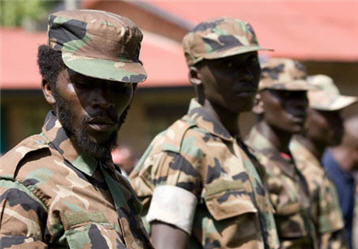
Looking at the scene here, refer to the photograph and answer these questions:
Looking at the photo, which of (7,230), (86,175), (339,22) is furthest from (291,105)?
(339,22)

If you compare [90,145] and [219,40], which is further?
[219,40]

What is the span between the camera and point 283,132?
5.71 metres

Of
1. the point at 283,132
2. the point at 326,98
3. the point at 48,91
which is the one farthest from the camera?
the point at 326,98

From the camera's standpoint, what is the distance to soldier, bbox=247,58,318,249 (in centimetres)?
532

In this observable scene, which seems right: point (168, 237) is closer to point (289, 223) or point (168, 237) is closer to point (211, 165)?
point (211, 165)

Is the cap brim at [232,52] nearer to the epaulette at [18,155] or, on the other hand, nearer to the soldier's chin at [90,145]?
the soldier's chin at [90,145]

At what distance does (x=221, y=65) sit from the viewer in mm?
4383

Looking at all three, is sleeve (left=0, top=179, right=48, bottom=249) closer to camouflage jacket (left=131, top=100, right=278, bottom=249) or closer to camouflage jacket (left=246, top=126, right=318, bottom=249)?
camouflage jacket (left=131, top=100, right=278, bottom=249)

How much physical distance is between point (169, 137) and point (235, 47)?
573mm

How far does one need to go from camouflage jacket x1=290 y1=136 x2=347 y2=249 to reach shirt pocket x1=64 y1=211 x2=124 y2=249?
3.23m

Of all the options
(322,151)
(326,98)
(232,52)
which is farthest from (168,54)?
(232,52)

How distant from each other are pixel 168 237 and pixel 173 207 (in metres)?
0.14

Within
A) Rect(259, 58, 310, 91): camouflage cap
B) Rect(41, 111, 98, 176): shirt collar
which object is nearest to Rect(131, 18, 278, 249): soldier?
Rect(41, 111, 98, 176): shirt collar

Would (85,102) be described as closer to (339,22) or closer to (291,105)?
(291,105)
